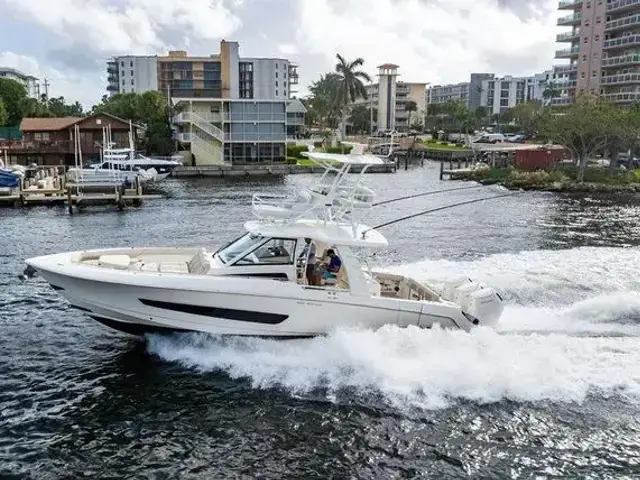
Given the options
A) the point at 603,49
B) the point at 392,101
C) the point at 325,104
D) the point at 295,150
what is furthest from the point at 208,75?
the point at 603,49

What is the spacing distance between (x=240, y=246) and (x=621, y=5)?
332 ft

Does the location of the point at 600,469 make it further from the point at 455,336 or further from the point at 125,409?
the point at 125,409

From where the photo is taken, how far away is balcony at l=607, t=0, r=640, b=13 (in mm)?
93562

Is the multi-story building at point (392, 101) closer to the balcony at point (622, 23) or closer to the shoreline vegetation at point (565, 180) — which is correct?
the balcony at point (622, 23)

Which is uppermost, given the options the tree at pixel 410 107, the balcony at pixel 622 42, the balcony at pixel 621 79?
the balcony at pixel 622 42

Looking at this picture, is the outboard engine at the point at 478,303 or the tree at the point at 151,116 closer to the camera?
the outboard engine at the point at 478,303

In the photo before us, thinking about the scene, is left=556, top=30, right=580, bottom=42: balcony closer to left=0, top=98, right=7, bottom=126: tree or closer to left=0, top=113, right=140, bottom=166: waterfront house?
left=0, top=113, right=140, bottom=166: waterfront house

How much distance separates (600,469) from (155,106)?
84.3 m

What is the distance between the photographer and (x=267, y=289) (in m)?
14.6

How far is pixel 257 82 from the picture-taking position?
509 feet

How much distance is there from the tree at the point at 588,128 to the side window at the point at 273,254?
5302cm

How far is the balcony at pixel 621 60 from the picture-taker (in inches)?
3625

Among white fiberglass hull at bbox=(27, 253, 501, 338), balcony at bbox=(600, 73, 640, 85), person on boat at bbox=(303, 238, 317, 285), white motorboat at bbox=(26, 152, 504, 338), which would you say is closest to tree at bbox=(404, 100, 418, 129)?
balcony at bbox=(600, 73, 640, 85)

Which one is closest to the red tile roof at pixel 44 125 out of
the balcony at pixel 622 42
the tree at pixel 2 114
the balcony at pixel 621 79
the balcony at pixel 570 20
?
the tree at pixel 2 114
